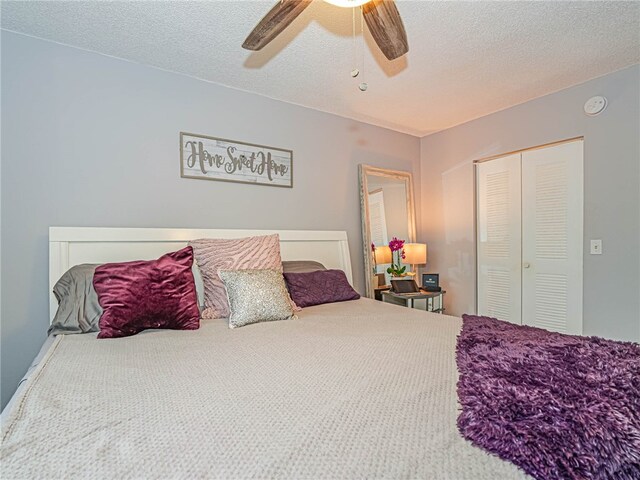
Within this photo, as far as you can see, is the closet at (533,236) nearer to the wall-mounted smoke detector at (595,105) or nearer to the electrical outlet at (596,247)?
the electrical outlet at (596,247)

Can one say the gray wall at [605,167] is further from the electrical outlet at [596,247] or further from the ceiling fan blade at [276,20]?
the ceiling fan blade at [276,20]

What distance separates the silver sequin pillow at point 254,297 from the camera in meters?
1.81

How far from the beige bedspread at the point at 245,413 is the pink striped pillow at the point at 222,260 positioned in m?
0.55

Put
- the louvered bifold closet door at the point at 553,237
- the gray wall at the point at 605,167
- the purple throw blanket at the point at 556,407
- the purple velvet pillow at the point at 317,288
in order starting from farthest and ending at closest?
the louvered bifold closet door at the point at 553,237
the gray wall at the point at 605,167
the purple velvet pillow at the point at 317,288
the purple throw blanket at the point at 556,407

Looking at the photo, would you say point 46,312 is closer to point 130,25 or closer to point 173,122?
point 173,122

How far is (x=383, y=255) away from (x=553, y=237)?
1.50 m

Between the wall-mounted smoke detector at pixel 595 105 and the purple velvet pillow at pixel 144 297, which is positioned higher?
the wall-mounted smoke detector at pixel 595 105

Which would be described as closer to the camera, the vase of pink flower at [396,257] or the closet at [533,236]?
the closet at [533,236]

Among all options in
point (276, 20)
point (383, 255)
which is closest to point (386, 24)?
point (276, 20)

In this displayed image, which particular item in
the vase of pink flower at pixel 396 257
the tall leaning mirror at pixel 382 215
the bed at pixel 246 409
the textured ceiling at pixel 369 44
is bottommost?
the bed at pixel 246 409

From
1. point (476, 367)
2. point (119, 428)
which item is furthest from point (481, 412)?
point (119, 428)

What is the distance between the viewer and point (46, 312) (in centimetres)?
204

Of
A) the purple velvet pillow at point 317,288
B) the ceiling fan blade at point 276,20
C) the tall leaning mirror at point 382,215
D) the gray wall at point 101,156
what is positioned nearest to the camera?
the ceiling fan blade at point 276,20

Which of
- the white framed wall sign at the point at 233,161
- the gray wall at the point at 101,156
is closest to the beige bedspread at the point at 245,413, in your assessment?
the gray wall at the point at 101,156
